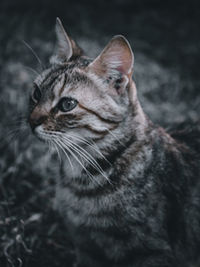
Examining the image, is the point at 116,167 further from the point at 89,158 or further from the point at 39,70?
the point at 39,70

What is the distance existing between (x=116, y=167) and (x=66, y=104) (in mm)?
587

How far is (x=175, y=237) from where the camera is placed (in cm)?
239

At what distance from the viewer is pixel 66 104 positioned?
2238 mm

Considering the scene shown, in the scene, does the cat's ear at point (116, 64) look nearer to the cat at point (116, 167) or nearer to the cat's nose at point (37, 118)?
the cat at point (116, 167)

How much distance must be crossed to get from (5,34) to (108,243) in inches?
151

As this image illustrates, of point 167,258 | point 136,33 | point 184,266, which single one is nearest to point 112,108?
point 167,258

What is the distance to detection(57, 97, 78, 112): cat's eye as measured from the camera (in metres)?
2.23

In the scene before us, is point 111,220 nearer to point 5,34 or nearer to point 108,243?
point 108,243

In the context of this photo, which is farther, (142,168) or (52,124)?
(142,168)

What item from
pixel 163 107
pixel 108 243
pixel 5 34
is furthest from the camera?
pixel 5 34

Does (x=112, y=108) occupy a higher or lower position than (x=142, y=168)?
higher

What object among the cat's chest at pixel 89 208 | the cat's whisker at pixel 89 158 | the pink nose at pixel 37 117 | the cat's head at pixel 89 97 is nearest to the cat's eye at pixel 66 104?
the cat's head at pixel 89 97

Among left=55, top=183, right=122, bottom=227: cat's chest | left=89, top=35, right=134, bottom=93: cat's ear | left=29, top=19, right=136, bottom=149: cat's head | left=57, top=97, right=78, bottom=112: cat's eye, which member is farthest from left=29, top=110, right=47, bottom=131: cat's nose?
left=55, top=183, right=122, bottom=227: cat's chest

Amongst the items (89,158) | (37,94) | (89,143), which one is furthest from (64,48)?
(89,158)
